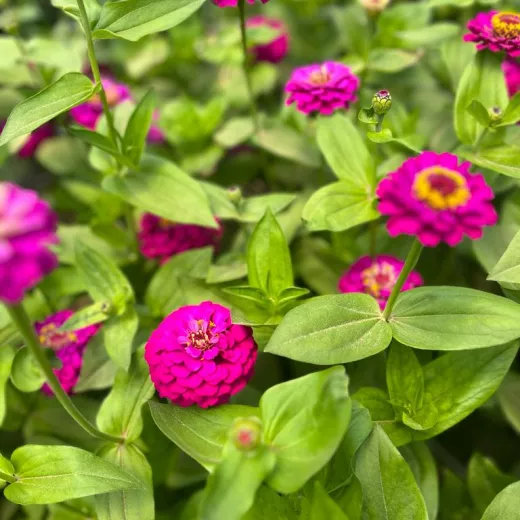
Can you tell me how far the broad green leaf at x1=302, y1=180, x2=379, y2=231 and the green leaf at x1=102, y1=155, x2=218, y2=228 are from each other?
146 mm

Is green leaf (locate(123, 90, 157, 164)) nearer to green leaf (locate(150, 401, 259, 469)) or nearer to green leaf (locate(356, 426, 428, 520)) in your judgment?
green leaf (locate(150, 401, 259, 469))

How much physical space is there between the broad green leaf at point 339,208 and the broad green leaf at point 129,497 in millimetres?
374

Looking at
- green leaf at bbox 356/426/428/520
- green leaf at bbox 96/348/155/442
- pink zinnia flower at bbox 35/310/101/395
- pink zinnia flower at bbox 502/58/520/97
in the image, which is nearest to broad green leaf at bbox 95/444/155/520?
green leaf at bbox 96/348/155/442

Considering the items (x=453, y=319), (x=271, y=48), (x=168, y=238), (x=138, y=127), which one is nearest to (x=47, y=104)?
(x=138, y=127)

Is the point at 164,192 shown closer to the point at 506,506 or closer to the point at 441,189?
the point at 441,189

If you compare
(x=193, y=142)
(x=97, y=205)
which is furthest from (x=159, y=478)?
(x=193, y=142)

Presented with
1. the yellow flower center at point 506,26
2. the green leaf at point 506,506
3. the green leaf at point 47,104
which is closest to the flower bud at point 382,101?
the yellow flower center at point 506,26

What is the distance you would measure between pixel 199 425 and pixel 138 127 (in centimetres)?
44

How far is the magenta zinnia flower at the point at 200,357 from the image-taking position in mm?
677

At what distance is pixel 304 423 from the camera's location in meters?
0.60

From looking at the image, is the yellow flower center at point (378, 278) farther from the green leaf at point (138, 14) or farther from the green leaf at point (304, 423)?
the green leaf at point (138, 14)

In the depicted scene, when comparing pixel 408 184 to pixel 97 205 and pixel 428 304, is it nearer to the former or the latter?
pixel 428 304

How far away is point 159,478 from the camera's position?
863mm

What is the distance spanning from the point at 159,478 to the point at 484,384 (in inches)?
18.7
